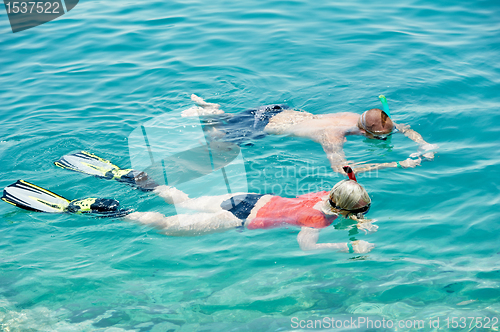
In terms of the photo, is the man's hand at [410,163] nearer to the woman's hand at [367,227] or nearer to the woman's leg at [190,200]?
the woman's hand at [367,227]

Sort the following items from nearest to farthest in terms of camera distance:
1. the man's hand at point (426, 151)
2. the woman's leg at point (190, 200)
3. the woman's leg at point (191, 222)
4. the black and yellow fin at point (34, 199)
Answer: the woman's leg at point (191, 222), the woman's leg at point (190, 200), the black and yellow fin at point (34, 199), the man's hand at point (426, 151)

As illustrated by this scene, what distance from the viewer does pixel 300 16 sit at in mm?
12531

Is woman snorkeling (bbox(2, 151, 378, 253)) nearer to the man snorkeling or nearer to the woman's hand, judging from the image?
the woman's hand

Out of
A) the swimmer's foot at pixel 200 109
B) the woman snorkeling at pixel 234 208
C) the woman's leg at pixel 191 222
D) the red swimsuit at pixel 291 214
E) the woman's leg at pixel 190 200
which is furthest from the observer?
the swimmer's foot at pixel 200 109

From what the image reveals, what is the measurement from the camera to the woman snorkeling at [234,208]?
448cm

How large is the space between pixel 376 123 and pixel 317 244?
111 inches

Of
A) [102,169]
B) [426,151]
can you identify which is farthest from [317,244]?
A: [102,169]

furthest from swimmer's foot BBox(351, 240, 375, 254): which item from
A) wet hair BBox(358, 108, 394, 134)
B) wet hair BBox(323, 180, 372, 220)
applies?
wet hair BBox(358, 108, 394, 134)

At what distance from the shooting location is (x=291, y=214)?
478 centimetres

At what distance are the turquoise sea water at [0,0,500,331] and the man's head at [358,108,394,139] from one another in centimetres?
28

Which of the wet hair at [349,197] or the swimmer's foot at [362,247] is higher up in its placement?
the wet hair at [349,197]

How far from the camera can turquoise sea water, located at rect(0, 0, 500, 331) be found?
4.14 metres

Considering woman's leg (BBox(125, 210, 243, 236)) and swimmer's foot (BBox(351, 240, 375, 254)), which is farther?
woman's leg (BBox(125, 210, 243, 236))

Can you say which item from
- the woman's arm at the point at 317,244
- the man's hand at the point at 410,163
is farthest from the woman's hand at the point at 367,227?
the man's hand at the point at 410,163
